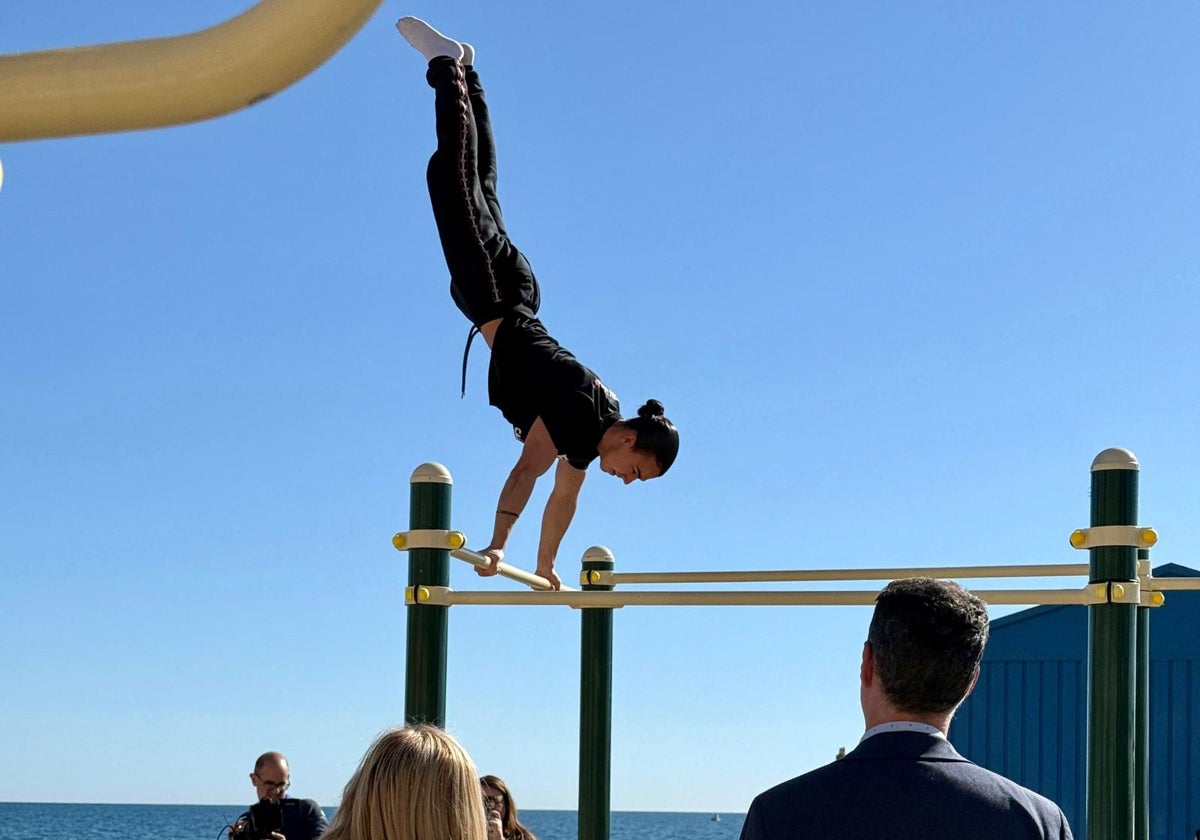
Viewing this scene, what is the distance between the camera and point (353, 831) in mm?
1816

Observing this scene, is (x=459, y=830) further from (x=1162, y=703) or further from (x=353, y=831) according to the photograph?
(x=1162, y=703)

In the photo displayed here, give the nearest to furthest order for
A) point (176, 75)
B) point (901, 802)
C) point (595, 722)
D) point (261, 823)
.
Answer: point (176, 75) < point (901, 802) < point (261, 823) < point (595, 722)

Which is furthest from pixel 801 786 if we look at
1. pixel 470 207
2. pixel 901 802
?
pixel 470 207

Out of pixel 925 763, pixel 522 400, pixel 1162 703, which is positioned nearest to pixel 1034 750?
pixel 1162 703

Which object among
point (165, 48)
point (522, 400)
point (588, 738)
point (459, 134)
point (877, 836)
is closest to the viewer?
point (165, 48)

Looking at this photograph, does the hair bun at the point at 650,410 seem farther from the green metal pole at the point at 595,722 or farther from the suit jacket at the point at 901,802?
the suit jacket at the point at 901,802

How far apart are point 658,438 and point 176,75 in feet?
13.4

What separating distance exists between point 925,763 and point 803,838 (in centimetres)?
18

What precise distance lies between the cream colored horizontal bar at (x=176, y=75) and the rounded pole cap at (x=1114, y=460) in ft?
13.5

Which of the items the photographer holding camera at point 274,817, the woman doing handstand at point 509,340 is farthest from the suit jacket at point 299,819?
the woman doing handstand at point 509,340

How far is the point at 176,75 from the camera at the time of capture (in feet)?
1.80

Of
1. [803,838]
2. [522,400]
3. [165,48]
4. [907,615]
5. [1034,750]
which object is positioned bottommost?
[1034,750]

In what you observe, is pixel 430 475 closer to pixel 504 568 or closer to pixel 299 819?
pixel 504 568

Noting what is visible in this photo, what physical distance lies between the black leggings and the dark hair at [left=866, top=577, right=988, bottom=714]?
2.83 m
